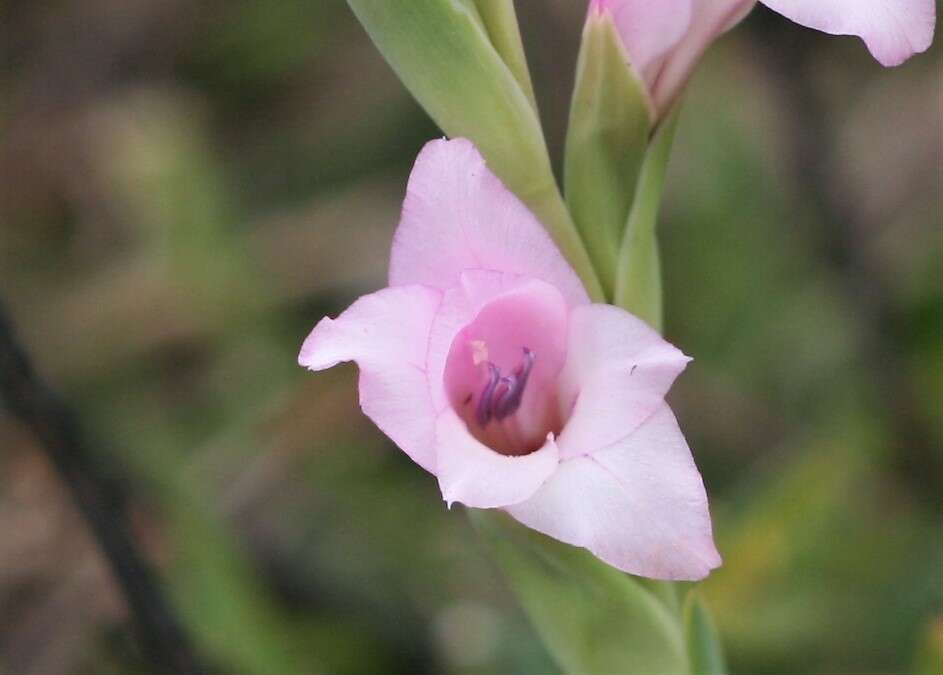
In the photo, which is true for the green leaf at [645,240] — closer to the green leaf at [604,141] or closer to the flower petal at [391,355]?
the green leaf at [604,141]

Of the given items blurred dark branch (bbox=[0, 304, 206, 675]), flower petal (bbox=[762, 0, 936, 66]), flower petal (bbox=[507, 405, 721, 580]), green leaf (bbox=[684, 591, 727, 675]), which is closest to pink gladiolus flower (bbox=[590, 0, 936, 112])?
flower petal (bbox=[762, 0, 936, 66])

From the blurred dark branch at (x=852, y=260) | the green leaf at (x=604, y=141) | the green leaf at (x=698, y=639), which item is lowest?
the blurred dark branch at (x=852, y=260)

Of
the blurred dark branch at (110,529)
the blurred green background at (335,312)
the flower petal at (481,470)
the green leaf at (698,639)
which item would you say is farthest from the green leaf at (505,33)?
the blurred green background at (335,312)

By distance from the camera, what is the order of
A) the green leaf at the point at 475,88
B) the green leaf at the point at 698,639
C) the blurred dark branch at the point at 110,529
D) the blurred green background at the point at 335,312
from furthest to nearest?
the blurred green background at the point at 335,312 → the blurred dark branch at the point at 110,529 → the green leaf at the point at 698,639 → the green leaf at the point at 475,88

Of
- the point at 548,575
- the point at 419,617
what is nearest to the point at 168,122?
the point at 419,617

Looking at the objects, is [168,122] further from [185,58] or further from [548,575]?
[548,575]

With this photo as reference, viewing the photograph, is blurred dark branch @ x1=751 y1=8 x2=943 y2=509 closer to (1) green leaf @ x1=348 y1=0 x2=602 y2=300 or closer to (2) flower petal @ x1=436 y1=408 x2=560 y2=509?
(1) green leaf @ x1=348 y1=0 x2=602 y2=300
